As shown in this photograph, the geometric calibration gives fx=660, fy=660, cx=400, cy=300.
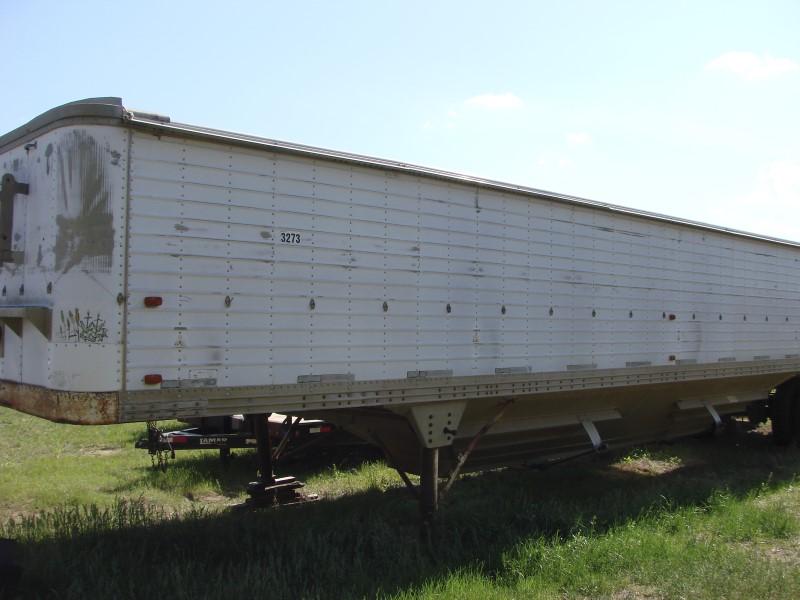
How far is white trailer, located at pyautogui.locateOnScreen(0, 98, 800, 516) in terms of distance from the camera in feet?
13.4

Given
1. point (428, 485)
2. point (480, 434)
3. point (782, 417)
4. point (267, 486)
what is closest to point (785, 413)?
point (782, 417)

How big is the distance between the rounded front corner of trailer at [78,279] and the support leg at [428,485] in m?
2.82

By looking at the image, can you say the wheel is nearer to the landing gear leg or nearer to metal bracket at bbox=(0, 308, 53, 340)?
the landing gear leg

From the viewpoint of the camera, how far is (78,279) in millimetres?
4039

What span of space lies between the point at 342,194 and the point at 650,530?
4314 mm

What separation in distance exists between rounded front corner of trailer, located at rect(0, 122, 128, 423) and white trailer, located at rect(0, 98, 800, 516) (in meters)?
0.01

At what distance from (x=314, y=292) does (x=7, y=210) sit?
7.30 ft

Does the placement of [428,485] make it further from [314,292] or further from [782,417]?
[782,417]

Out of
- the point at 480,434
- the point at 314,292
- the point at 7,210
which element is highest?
the point at 7,210

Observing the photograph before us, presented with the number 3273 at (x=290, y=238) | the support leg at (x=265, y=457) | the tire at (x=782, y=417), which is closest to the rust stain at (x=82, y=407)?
the number 3273 at (x=290, y=238)

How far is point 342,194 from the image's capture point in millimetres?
5125

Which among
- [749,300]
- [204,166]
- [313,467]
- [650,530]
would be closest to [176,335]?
[204,166]

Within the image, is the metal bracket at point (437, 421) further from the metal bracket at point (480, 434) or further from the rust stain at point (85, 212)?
the rust stain at point (85, 212)

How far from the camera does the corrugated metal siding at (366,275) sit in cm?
429
